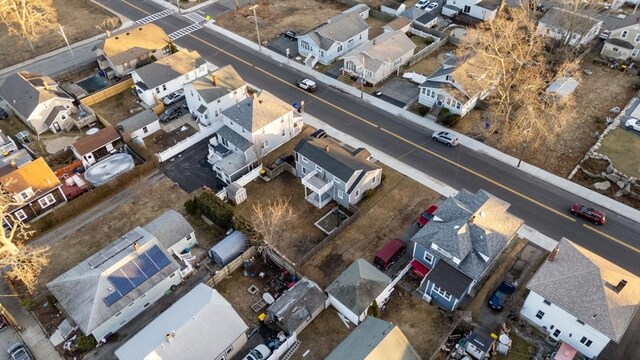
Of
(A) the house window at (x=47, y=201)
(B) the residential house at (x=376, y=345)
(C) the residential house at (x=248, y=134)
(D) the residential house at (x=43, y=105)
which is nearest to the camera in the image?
(B) the residential house at (x=376, y=345)

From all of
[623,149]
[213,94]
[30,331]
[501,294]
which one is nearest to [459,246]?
[501,294]

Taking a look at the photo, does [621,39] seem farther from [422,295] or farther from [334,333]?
[334,333]

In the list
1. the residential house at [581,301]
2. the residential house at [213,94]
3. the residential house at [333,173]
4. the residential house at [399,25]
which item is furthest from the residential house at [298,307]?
the residential house at [399,25]

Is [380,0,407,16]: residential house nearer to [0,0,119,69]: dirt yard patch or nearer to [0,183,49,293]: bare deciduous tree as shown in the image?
[0,0,119,69]: dirt yard patch

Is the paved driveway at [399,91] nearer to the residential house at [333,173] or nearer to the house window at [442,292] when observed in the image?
the residential house at [333,173]

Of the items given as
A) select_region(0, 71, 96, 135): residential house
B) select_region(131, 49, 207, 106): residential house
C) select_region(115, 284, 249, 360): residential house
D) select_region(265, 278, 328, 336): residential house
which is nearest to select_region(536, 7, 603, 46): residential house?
select_region(131, 49, 207, 106): residential house

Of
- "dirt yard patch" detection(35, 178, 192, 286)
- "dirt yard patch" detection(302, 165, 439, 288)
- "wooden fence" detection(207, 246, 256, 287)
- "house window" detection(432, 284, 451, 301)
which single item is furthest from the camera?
"dirt yard patch" detection(35, 178, 192, 286)
